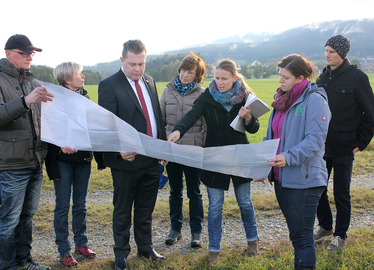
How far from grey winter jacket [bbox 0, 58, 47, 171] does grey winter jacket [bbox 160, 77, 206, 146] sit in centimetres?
190

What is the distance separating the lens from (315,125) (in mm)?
3283

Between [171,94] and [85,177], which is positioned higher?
Result: [171,94]

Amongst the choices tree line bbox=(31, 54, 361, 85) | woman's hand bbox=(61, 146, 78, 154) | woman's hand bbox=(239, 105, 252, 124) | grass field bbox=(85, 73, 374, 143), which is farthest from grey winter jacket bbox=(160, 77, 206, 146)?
tree line bbox=(31, 54, 361, 85)

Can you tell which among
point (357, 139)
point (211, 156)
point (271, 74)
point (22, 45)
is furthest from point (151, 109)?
point (271, 74)

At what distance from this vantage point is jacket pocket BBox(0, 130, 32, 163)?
12.5 ft

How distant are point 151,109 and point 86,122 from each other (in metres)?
0.85

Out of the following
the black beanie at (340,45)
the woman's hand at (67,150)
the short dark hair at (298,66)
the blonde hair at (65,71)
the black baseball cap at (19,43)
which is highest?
the black baseball cap at (19,43)

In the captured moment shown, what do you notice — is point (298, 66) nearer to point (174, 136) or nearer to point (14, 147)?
point (174, 136)

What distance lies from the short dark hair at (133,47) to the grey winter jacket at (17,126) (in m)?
1.23

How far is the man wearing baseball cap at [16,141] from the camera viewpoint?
150 inches

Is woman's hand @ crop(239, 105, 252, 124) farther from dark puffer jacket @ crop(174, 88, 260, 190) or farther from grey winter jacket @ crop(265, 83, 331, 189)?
grey winter jacket @ crop(265, 83, 331, 189)

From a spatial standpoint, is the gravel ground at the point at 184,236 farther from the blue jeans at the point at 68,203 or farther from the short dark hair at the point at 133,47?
the short dark hair at the point at 133,47

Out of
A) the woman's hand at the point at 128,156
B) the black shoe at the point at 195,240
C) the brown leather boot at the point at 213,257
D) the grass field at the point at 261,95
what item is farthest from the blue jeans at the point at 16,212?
the grass field at the point at 261,95

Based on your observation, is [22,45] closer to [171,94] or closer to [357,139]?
[171,94]
